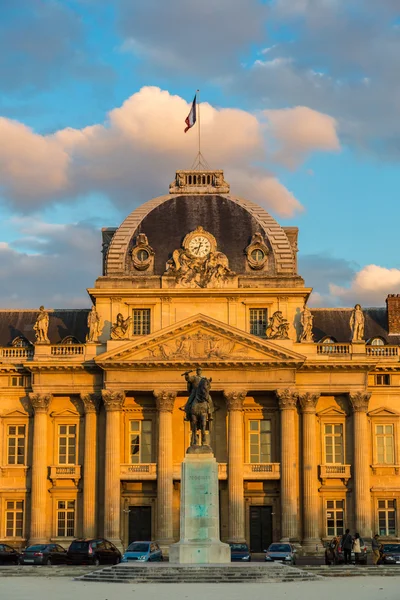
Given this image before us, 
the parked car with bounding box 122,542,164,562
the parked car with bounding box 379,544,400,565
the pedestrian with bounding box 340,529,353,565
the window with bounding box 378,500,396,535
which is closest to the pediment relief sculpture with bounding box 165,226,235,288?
the window with bounding box 378,500,396,535

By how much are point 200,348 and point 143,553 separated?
1990 cm

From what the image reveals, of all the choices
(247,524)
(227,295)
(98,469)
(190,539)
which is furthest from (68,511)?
(190,539)

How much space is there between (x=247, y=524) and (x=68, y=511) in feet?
36.4

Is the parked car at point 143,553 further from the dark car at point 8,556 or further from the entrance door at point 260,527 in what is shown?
the entrance door at point 260,527

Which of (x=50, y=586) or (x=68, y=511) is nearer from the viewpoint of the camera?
(x=50, y=586)

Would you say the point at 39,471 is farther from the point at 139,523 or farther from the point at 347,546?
the point at 347,546

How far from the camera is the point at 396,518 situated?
81.2m

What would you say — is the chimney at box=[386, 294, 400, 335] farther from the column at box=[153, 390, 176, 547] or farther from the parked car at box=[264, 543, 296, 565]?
the parked car at box=[264, 543, 296, 565]

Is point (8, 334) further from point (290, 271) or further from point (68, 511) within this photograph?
point (290, 271)

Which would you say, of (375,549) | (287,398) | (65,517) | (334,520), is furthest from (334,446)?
(65,517)

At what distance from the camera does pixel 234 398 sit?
79.1m

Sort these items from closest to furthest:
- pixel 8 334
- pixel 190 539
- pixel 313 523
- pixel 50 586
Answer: pixel 50 586 < pixel 190 539 < pixel 313 523 < pixel 8 334

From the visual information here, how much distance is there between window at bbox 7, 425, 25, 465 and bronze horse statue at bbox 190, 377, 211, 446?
3080 centimetres

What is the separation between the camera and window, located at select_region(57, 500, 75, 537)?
80.8m
